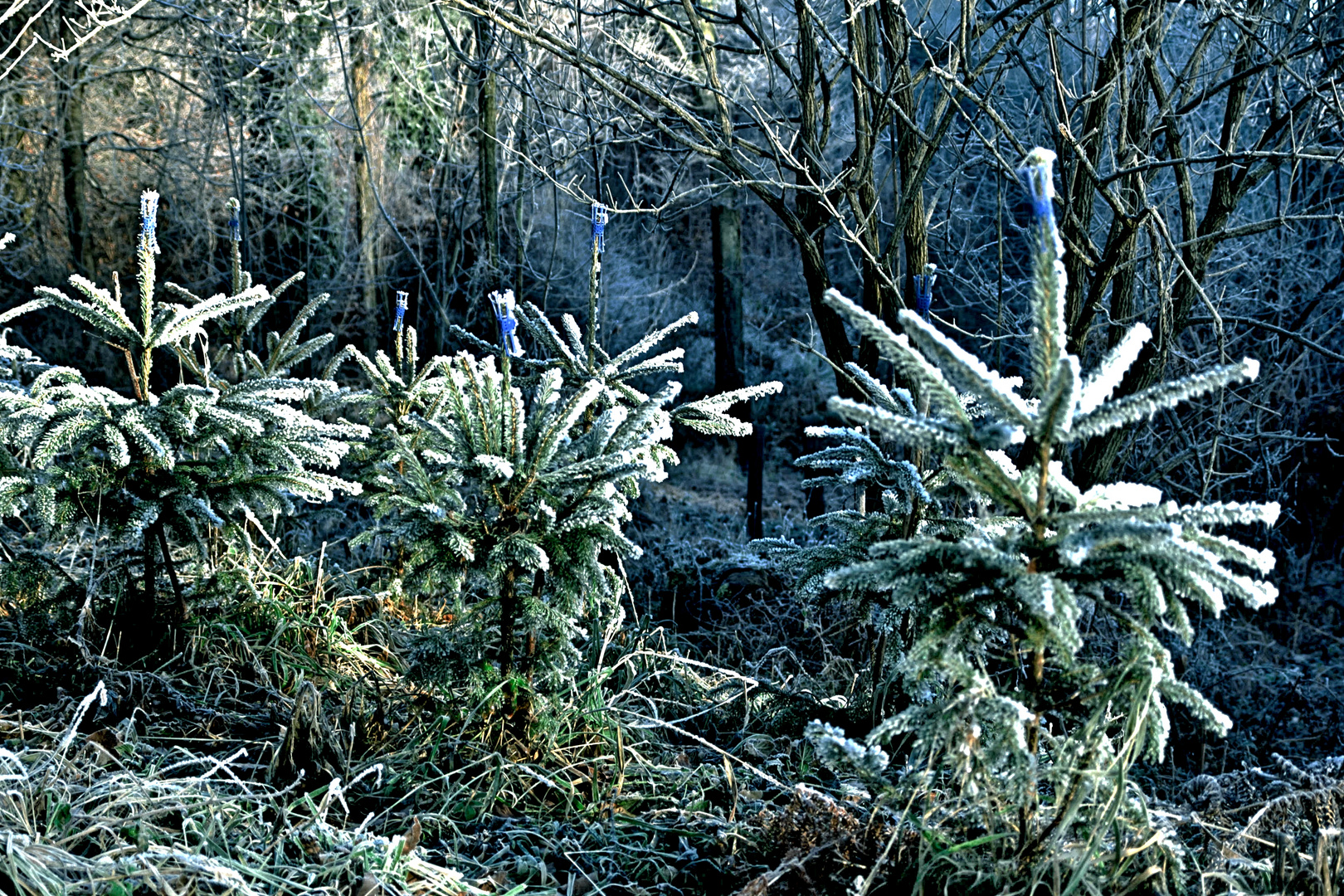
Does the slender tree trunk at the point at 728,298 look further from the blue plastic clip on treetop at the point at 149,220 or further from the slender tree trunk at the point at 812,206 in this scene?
the blue plastic clip on treetop at the point at 149,220

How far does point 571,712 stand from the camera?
10.7 ft

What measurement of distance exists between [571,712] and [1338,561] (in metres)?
5.67

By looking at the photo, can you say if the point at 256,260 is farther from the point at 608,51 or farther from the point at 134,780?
the point at 134,780

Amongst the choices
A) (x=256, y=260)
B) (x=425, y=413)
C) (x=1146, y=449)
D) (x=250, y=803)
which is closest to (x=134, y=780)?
(x=250, y=803)

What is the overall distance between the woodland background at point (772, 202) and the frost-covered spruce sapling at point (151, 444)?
2.01 feet

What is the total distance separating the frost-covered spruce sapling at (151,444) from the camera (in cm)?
317

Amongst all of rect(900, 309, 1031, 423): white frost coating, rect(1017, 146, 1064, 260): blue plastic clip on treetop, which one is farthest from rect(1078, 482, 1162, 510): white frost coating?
rect(1017, 146, 1064, 260): blue plastic clip on treetop

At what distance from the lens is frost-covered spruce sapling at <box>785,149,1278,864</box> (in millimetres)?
2020

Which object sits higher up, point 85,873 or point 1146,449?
point 1146,449

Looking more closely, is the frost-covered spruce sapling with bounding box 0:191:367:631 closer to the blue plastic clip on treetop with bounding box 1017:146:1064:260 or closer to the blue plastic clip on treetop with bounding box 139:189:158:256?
the blue plastic clip on treetop with bounding box 139:189:158:256

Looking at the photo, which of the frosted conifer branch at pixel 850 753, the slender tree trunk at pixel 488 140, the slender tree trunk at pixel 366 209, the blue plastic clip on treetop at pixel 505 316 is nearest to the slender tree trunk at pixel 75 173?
the slender tree trunk at pixel 366 209

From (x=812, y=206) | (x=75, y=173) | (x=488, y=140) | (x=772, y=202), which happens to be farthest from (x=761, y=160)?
(x=75, y=173)

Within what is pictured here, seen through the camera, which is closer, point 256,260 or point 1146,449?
point 1146,449

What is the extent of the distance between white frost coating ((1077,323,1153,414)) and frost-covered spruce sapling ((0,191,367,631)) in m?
2.18
